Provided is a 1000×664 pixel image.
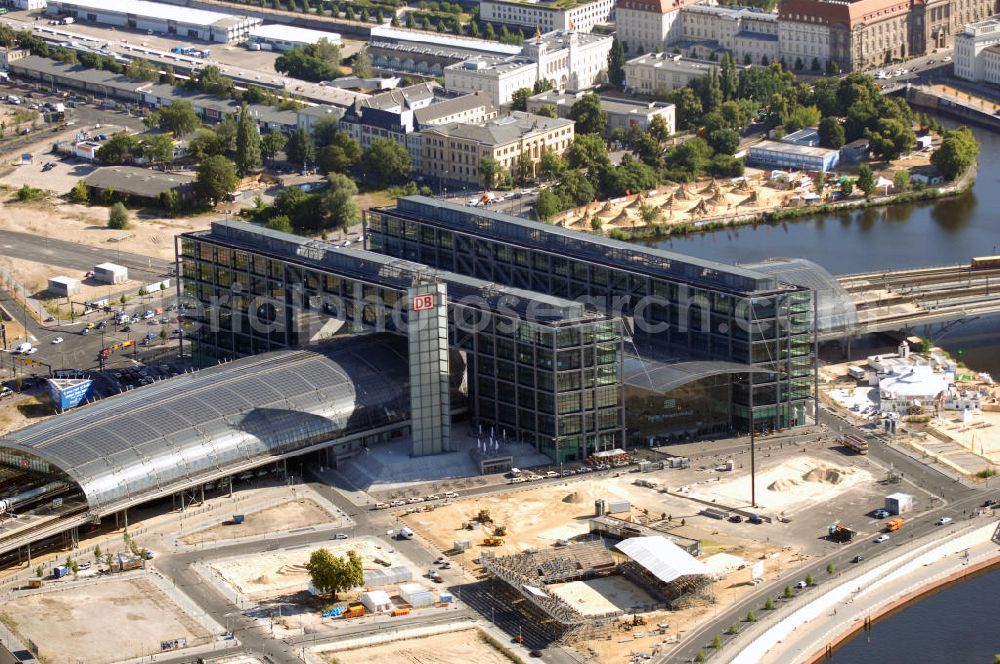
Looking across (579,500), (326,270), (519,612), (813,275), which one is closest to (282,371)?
(326,270)

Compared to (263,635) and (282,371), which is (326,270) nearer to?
(282,371)

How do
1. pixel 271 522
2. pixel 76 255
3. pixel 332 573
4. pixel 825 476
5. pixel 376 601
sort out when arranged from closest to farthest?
pixel 376 601 → pixel 332 573 → pixel 271 522 → pixel 825 476 → pixel 76 255

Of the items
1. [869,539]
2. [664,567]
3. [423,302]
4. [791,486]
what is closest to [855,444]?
[791,486]

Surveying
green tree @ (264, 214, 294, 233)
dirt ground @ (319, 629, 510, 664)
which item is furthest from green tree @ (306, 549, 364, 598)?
green tree @ (264, 214, 294, 233)

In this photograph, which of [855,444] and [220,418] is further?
[855,444]

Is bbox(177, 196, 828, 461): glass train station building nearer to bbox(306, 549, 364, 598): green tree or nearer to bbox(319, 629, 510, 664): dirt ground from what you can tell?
bbox(306, 549, 364, 598): green tree

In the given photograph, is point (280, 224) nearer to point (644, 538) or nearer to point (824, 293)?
point (824, 293)

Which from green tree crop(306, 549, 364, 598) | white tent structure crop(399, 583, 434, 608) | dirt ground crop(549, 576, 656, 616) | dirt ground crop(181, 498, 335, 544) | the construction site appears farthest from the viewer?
dirt ground crop(181, 498, 335, 544)
